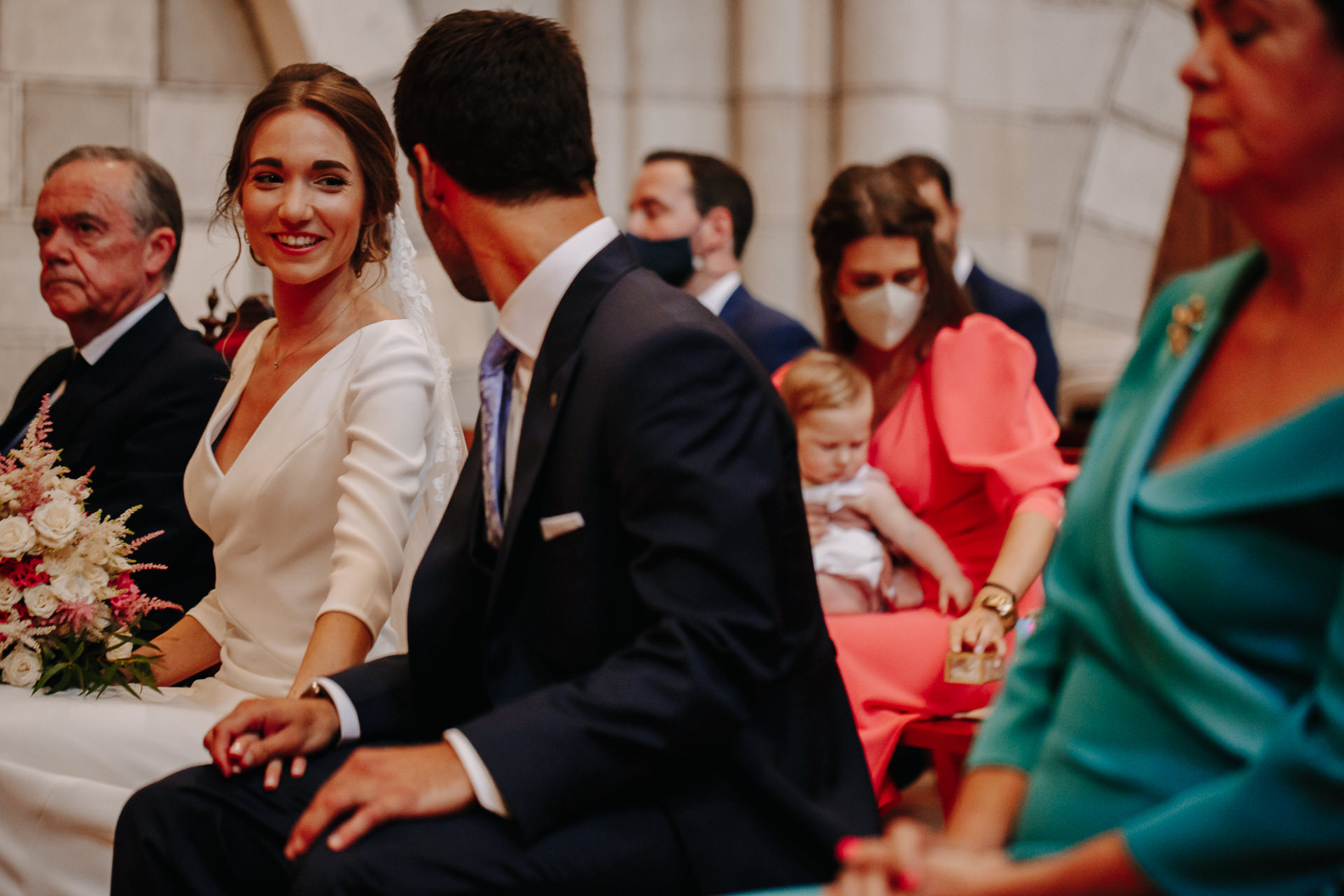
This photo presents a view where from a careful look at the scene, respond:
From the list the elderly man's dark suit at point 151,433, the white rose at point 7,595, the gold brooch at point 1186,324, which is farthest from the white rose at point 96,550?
the gold brooch at point 1186,324

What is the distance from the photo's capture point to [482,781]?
1.49 meters

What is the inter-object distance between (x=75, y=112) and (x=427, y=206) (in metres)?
3.68

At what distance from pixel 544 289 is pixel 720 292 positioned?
120 inches

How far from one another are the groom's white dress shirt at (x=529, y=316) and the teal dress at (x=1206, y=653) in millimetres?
791

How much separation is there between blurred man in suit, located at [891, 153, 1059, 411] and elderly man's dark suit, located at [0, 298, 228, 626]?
8.14 ft

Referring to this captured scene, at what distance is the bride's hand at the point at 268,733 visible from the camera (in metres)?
1.77

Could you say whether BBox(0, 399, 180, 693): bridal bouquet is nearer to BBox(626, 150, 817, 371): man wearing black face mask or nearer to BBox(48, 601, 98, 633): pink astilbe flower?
BBox(48, 601, 98, 633): pink astilbe flower

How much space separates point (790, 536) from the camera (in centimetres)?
166

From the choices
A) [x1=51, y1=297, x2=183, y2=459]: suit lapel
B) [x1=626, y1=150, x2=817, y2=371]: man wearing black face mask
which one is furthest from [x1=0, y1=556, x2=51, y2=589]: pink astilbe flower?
[x1=626, y1=150, x2=817, y2=371]: man wearing black face mask

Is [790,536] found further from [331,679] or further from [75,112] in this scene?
[75,112]

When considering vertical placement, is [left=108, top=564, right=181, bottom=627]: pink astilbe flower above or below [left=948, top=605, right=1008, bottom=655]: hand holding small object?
above

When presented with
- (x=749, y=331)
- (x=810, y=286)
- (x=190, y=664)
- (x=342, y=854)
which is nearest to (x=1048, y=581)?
(x=342, y=854)

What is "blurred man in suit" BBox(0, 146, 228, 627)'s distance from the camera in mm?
2951

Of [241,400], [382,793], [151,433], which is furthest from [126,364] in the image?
[382,793]
